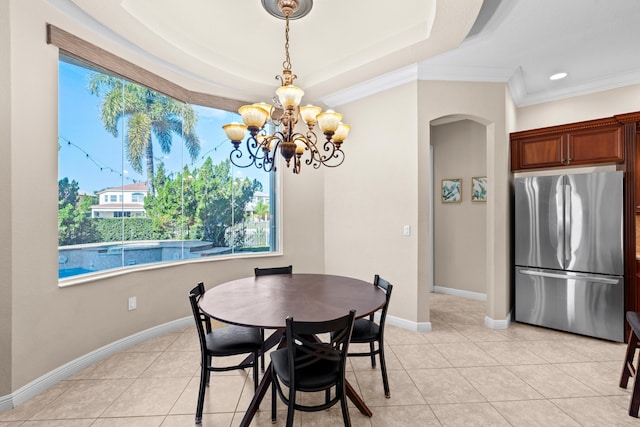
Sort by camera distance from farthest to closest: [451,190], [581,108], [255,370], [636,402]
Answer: [451,190], [581,108], [255,370], [636,402]

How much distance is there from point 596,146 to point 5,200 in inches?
209

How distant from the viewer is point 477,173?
15.7 ft

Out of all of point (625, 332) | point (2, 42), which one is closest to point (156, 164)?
point (2, 42)

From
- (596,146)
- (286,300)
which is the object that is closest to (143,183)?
(286,300)

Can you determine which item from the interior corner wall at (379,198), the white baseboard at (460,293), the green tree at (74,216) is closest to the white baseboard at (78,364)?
the green tree at (74,216)

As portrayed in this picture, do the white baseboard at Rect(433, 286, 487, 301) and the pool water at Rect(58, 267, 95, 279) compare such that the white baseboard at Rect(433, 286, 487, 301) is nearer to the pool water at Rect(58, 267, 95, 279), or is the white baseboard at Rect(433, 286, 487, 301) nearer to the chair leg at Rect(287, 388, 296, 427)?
the chair leg at Rect(287, 388, 296, 427)

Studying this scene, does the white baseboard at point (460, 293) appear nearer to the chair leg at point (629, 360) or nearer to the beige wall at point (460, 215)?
the beige wall at point (460, 215)

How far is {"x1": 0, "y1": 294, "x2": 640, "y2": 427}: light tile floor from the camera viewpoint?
2.02 m

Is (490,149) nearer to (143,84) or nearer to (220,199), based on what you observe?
(220,199)

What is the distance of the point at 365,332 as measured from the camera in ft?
7.64

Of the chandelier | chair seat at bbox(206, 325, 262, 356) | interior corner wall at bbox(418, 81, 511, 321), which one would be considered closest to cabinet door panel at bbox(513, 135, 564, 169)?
interior corner wall at bbox(418, 81, 511, 321)

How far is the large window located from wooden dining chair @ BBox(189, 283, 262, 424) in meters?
1.39

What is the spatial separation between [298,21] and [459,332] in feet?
11.7

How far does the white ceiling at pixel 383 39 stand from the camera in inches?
99.3
